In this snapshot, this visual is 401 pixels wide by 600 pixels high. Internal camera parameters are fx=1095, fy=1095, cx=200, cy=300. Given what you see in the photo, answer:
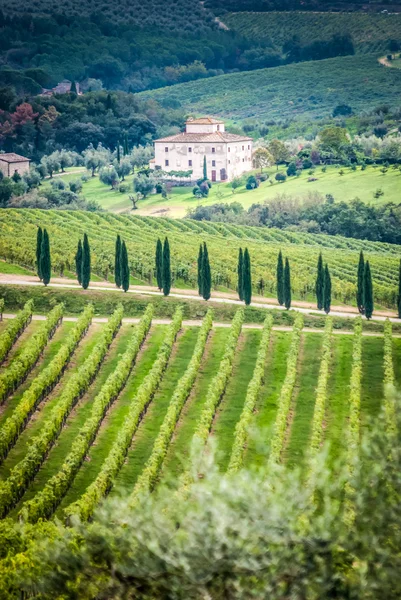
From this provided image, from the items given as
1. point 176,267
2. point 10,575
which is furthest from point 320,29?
point 10,575

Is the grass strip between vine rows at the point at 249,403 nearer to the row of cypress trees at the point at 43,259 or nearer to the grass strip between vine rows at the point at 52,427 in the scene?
the grass strip between vine rows at the point at 52,427

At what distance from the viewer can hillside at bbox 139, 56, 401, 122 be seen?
153500 millimetres

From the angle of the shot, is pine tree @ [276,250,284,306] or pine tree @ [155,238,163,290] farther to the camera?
pine tree @ [155,238,163,290]

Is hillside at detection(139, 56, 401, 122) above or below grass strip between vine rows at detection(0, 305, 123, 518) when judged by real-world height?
below

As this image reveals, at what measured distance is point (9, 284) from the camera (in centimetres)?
5419

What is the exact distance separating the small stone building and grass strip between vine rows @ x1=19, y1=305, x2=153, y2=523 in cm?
5729

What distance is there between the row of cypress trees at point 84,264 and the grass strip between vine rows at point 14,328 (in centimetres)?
486

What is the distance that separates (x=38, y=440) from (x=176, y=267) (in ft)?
78.9

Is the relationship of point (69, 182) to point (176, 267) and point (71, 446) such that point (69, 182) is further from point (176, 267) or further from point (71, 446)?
point (71, 446)

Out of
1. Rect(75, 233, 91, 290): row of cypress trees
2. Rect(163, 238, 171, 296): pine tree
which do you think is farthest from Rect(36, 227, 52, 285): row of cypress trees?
Rect(163, 238, 171, 296): pine tree

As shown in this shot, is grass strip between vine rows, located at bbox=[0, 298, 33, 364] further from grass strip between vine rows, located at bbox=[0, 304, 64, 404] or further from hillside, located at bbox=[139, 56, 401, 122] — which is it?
hillside, located at bbox=[139, 56, 401, 122]

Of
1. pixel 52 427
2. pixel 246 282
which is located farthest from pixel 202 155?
pixel 52 427

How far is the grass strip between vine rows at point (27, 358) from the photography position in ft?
134

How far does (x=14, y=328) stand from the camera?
4566 centimetres
